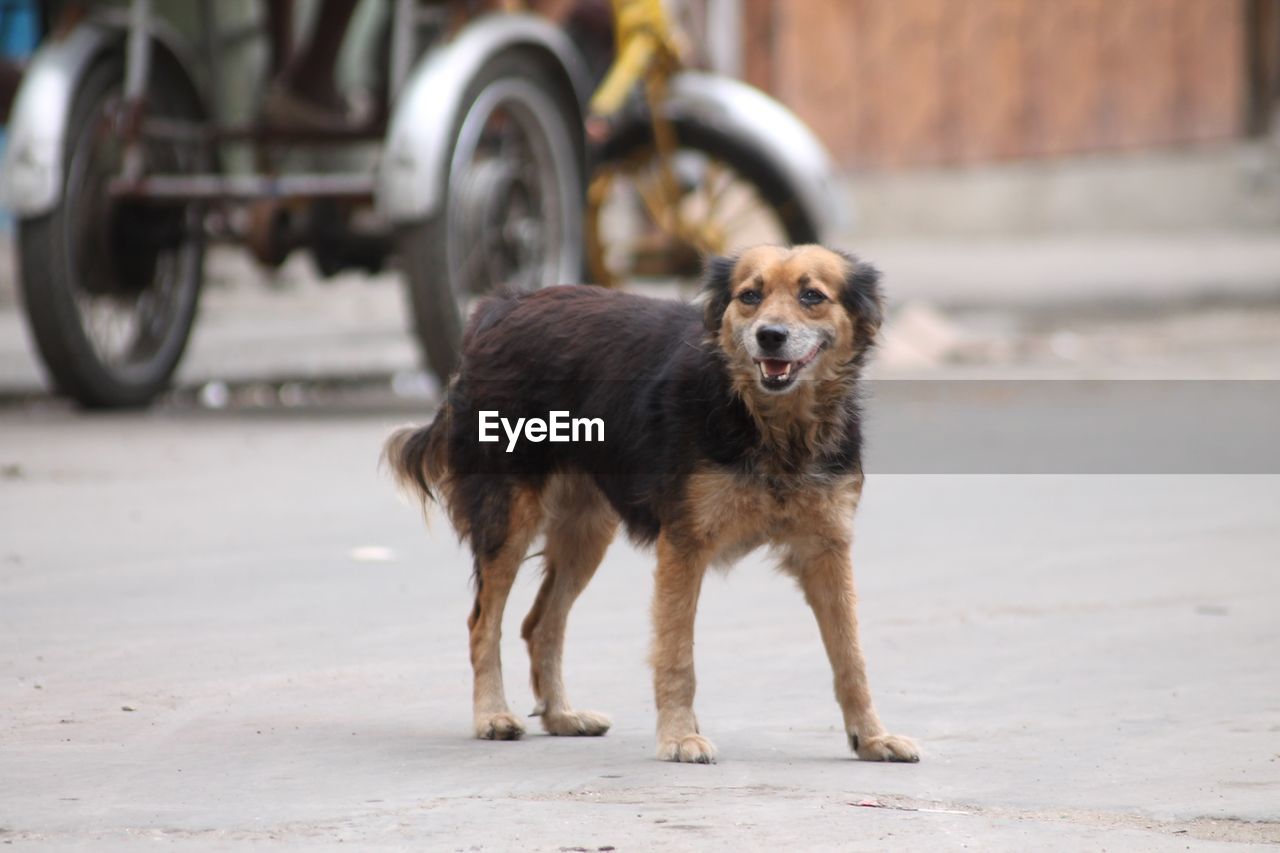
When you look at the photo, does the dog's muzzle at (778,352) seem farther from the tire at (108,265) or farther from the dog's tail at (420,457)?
the tire at (108,265)

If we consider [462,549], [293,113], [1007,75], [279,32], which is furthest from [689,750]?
[1007,75]

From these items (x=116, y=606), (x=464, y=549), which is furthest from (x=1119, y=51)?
(x=116, y=606)

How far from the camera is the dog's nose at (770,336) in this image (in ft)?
15.2

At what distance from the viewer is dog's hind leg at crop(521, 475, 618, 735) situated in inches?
200

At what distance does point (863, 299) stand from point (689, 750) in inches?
41.2

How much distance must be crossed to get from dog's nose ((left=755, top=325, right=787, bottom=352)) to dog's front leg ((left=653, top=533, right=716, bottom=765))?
469 millimetres

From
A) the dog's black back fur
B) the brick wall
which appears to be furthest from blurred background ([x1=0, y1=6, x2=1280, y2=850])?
the brick wall

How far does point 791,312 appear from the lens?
15.4 feet

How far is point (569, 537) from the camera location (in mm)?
5305

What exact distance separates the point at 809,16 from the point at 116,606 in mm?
15858

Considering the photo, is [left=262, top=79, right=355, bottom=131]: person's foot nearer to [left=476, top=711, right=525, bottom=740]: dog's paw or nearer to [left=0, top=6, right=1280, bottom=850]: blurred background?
[left=0, top=6, right=1280, bottom=850]: blurred background

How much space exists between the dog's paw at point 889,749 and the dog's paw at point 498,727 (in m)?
→ 0.78

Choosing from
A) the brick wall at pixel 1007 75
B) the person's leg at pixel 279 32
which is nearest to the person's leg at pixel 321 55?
the person's leg at pixel 279 32

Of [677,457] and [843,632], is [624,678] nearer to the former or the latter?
[843,632]
